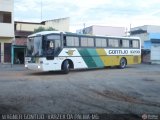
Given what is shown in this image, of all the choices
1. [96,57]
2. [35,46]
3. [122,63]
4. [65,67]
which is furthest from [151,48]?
[35,46]

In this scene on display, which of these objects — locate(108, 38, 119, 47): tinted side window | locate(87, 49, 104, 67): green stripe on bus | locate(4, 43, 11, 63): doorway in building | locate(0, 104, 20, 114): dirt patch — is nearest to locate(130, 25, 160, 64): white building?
locate(108, 38, 119, 47): tinted side window

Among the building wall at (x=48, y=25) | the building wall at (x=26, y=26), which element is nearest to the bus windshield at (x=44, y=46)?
the building wall at (x=26, y=26)

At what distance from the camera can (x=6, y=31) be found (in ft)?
135

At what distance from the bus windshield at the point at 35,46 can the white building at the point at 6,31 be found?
1693 centimetres

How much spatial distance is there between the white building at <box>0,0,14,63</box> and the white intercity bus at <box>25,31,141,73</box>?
609 inches

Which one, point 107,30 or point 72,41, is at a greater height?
point 107,30

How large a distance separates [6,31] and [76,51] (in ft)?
56.0

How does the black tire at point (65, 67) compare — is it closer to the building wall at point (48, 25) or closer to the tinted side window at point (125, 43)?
the tinted side window at point (125, 43)

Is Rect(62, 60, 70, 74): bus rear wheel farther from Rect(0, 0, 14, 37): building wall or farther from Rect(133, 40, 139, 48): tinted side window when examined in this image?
Rect(0, 0, 14, 37): building wall

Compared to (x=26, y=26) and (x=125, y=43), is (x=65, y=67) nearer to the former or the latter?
(x=125, y=43)

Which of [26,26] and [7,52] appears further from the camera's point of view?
[26,26]

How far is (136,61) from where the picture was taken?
3319 cm

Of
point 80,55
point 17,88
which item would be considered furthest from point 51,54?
point 17,88

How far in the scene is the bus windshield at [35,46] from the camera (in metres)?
24.1
